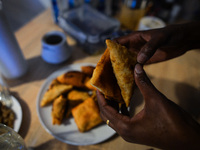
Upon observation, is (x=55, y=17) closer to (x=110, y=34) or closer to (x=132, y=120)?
(x=110, y=34)

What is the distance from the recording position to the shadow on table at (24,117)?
0.49 metres

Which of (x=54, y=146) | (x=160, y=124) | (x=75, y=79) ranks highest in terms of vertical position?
(x=160, y=124)

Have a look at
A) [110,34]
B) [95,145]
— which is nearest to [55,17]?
[110,34]

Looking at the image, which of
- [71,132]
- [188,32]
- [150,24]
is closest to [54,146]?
[71,132]

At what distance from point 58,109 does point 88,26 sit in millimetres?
462

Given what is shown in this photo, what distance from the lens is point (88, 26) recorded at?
778 millimetres

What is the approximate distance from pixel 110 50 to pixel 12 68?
17.1 inches

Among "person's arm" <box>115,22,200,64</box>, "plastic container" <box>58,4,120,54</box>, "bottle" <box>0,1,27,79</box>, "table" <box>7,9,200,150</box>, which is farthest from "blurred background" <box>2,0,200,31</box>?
"person's arm" <box>115,22,200,64</box>

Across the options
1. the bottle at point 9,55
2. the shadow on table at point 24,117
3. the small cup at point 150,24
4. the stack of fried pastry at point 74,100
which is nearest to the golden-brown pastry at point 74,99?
the stack of fried pastry at point 74,100

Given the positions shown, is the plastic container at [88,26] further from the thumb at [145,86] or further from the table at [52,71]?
the thumb at [145,86]

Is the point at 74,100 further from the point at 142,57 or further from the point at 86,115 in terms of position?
the point at 142,57

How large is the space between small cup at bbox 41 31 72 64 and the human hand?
0.40m

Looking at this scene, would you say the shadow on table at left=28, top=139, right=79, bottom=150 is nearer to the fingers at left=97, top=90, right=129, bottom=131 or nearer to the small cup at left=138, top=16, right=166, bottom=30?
the fingers at left=97, top=90, right=129, bottom=131

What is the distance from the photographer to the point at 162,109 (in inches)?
10.2
